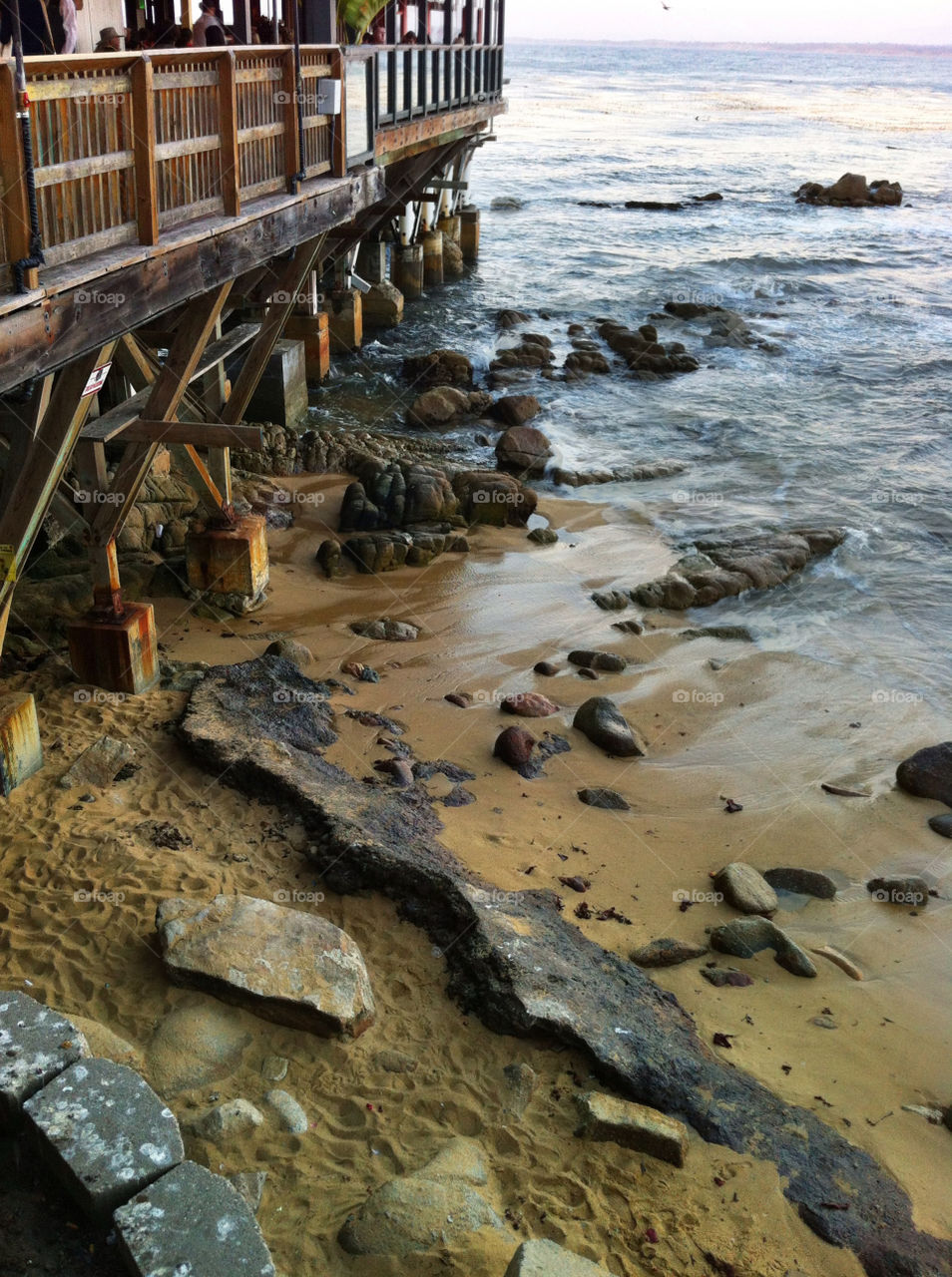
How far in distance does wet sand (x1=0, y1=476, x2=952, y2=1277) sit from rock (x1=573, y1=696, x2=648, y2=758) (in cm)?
13

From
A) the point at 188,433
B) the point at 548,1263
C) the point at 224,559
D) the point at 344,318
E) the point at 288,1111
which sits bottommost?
the point at 288,1111

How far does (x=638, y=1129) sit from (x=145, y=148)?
5.58 m

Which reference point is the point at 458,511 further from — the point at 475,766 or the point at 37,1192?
the point at 37,1192

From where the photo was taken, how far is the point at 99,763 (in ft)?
23.5

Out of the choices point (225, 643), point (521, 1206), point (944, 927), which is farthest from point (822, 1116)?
point (225, 643)

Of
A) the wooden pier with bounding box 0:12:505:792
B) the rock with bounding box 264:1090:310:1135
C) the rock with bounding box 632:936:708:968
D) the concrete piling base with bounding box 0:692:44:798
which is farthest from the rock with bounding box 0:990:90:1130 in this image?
the rock with bounding box 632:936:708:968

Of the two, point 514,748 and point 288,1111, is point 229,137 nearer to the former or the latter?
point 514,748

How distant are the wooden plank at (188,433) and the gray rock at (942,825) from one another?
19.3 ft

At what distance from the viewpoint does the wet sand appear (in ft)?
15.7

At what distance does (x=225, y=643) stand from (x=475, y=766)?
8.63 ft

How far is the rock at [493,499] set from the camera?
1375cm

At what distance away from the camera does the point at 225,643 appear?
984cm

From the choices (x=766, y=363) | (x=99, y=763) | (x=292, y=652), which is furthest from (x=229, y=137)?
(x=766, y=363)

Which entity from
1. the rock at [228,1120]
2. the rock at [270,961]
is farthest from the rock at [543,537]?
the rock at [228,1120]
